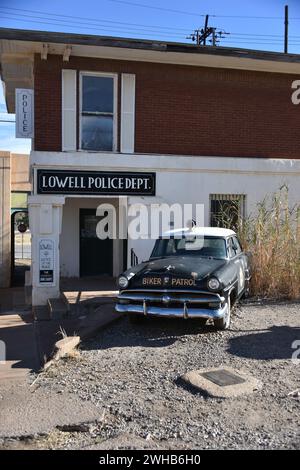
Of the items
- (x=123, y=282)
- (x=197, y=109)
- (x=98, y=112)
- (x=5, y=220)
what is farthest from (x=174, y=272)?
(x=5, y=220)

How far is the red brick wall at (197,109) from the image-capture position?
1148cm

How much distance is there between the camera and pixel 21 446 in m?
4.32

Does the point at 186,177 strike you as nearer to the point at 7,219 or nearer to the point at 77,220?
the point at 77,220

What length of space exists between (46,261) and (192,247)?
395 cm

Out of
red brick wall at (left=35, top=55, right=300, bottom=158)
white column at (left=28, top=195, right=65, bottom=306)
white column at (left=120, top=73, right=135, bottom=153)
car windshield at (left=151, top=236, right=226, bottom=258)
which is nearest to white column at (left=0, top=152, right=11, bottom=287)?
white column at (left=28, top=195, right=65, bottom=306)

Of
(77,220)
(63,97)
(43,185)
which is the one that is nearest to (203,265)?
(43,185)

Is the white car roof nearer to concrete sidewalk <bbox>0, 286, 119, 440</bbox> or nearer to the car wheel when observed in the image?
the car wheel

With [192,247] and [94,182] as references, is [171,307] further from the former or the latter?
[94,182]

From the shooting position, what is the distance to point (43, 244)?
11375 mm

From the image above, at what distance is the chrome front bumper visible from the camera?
736cm

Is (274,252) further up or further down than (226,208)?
further down

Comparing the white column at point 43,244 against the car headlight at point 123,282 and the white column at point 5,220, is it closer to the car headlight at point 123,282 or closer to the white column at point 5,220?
the car headlight at point 123,282
